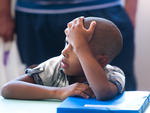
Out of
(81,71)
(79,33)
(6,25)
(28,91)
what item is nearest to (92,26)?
(79,33)

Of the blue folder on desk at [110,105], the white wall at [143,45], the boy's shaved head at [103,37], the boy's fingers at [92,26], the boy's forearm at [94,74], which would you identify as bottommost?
the white wall at [143,45]

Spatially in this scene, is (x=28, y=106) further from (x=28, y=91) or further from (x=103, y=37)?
(x=103, y=37)

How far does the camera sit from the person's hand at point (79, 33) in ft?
3.63

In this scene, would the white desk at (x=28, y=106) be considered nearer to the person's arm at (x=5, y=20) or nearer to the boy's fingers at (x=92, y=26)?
the boy's fingers at (x=92, y=26)

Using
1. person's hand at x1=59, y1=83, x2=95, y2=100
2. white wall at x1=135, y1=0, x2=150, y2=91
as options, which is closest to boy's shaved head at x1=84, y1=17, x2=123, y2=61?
person's hand at x1=59, y1=83, x2=95, y2=100

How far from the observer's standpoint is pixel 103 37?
1140 millimetres

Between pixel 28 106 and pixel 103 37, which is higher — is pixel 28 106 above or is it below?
below

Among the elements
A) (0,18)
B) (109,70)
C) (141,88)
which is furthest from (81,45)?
(141,88)

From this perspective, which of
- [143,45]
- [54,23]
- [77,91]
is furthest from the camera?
[143,45]

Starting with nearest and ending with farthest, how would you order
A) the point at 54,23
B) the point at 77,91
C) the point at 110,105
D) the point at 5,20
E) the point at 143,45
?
the point at 110,105
the point at 77,91
the point at 54,23
the point at 5,20
the point at 143,45

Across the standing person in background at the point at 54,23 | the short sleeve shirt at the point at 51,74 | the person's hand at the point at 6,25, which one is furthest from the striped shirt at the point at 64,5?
the short sleeve shirt at the point at 51,74

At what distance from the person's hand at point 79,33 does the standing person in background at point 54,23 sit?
586 millimetres

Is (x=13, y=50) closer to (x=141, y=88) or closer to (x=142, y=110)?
(x=141, y=88)

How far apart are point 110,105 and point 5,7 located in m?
1.03
